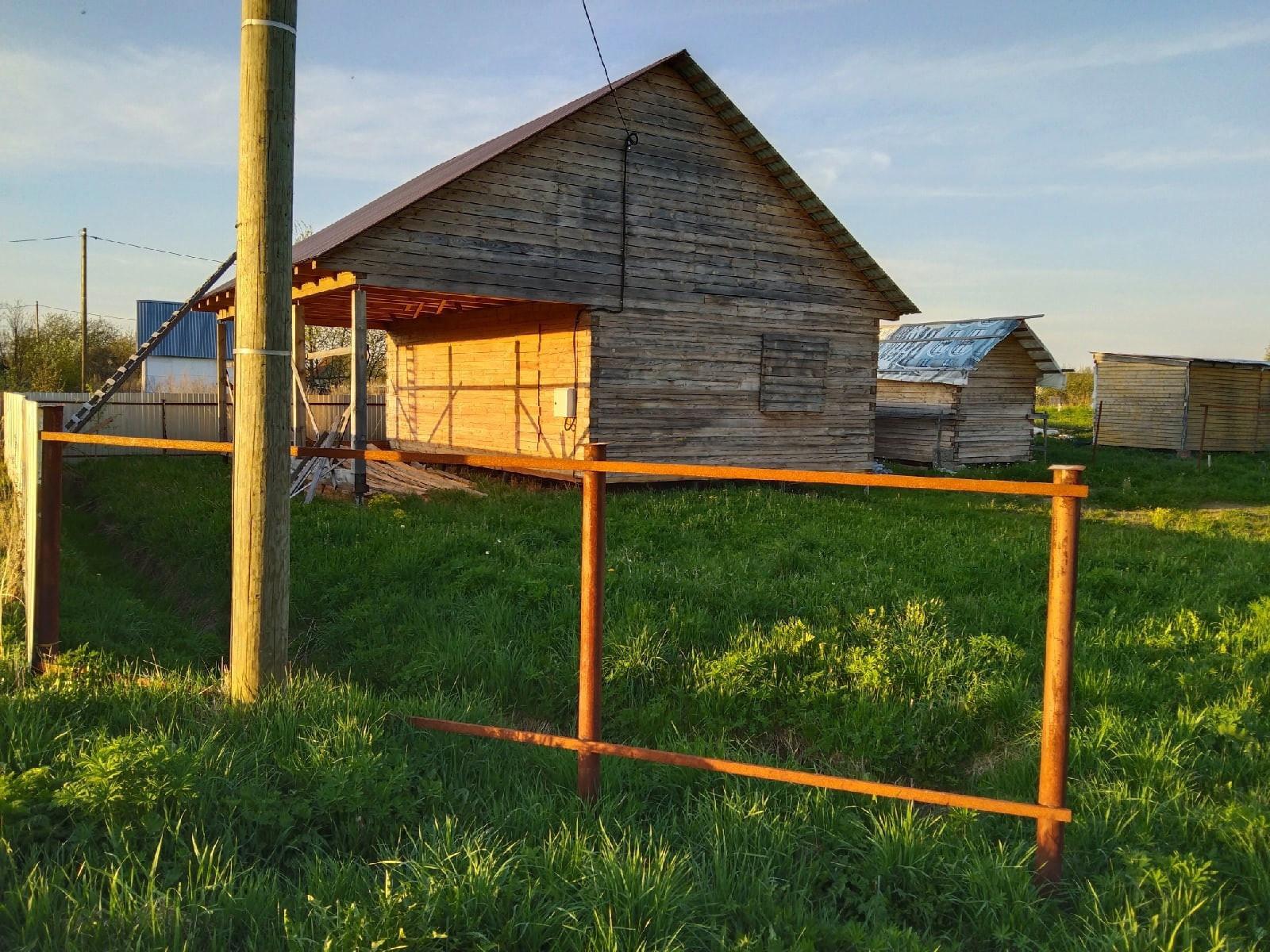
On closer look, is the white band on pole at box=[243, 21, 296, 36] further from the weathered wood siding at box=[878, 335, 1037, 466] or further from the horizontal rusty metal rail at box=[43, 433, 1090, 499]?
the weathered wood siding at box=[878, 335, 1037, 466]

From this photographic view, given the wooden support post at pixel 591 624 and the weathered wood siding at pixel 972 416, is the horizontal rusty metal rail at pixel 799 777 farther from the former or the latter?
the weathered wood siding at pixel 972 416

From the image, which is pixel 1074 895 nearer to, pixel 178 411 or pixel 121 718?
pixel 121 718

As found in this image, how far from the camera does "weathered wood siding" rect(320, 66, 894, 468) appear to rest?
1359cm

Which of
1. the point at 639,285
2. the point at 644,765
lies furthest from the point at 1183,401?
the point at 644,765

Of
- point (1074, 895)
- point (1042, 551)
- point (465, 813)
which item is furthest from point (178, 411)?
point (1074, 895)

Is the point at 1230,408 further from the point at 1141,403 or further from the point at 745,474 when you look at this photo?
the point at 745,474

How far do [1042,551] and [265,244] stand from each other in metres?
8.26

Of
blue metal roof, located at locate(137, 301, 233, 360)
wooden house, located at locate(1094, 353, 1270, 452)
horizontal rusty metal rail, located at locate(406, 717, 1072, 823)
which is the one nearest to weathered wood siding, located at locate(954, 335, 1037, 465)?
wooden house, located at locate(1094, 353, 1270, 452)

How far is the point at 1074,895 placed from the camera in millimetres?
A: 3357

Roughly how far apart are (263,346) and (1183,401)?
101ft

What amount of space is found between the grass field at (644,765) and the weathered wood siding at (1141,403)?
22.4m

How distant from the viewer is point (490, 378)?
17.8 m

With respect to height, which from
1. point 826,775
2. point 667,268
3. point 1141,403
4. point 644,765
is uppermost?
point 667,268

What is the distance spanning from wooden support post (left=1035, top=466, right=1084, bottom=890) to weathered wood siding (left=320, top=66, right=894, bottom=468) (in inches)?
434
